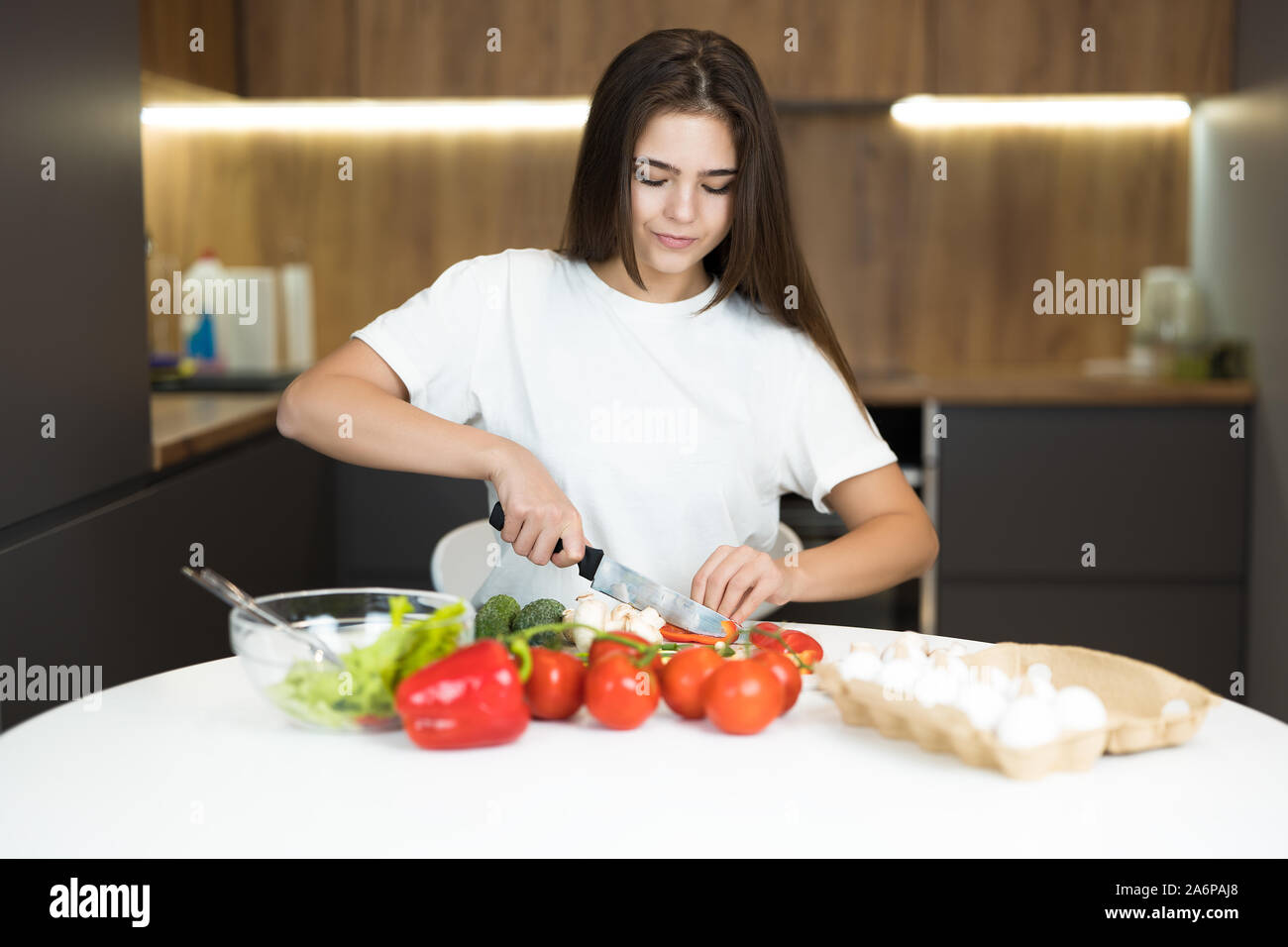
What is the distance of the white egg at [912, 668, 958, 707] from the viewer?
3.18ft

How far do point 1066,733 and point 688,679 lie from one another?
0.93ft

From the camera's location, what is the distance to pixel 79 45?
190cm

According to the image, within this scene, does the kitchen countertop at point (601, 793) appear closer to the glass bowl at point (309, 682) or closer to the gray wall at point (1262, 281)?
the glass bowl at point (309, 682)

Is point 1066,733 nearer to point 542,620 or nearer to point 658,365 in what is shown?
point 542,620

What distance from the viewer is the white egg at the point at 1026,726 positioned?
90cm

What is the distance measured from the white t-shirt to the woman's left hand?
0.37 m

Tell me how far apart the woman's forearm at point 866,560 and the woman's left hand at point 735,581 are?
0.09 m

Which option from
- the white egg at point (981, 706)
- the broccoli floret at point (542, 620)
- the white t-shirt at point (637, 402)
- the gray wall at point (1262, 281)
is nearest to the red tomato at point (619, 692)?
the broccoli floret at point (542, 620)

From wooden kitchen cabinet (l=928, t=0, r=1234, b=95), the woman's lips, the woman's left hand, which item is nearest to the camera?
the woman's left hand

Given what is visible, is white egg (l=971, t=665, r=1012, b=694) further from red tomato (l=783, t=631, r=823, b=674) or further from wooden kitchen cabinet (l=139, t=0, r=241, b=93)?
wooden kitchen cabinet (l=139, t=0, r=241, b=93)

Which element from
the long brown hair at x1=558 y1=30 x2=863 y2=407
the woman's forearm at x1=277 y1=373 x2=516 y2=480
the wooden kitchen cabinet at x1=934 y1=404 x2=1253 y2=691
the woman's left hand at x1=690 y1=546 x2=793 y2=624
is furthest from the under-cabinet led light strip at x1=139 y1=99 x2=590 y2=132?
the woman's left hand at x1=690 y1=546 x2=793 y2=624
